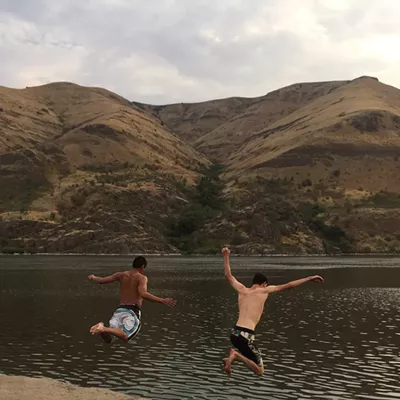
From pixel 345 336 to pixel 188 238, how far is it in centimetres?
14114

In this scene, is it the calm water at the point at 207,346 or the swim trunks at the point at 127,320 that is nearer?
the swim trunks at the point at 127,320

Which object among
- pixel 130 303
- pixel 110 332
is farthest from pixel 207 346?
pixel 110 332

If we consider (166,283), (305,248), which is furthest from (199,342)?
(305,248)

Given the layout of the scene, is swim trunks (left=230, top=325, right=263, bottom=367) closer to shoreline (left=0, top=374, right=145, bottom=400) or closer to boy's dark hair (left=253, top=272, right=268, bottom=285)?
boy's dark hair (left=253, top=272, right=268, bottom=285)

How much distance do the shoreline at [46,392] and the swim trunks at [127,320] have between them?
4616 mm

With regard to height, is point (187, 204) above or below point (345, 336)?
above

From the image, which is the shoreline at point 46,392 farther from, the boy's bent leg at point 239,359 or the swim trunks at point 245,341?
the swim trunks at point 245,341

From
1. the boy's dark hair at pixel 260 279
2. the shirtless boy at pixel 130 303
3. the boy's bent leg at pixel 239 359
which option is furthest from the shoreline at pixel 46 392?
the boy's dark hair at pixel 260 279

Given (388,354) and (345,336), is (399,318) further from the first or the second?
(388,354)

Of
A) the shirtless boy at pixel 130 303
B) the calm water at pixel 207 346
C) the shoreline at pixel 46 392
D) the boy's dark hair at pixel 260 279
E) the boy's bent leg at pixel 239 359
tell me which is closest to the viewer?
the boy's bent leg at pixel 239 359

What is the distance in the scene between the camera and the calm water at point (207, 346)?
25031 mm

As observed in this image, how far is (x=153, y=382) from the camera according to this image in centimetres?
2530

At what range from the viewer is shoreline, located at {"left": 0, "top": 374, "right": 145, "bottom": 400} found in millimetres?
19672

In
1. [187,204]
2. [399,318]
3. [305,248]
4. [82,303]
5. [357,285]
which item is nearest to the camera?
[399,318]
